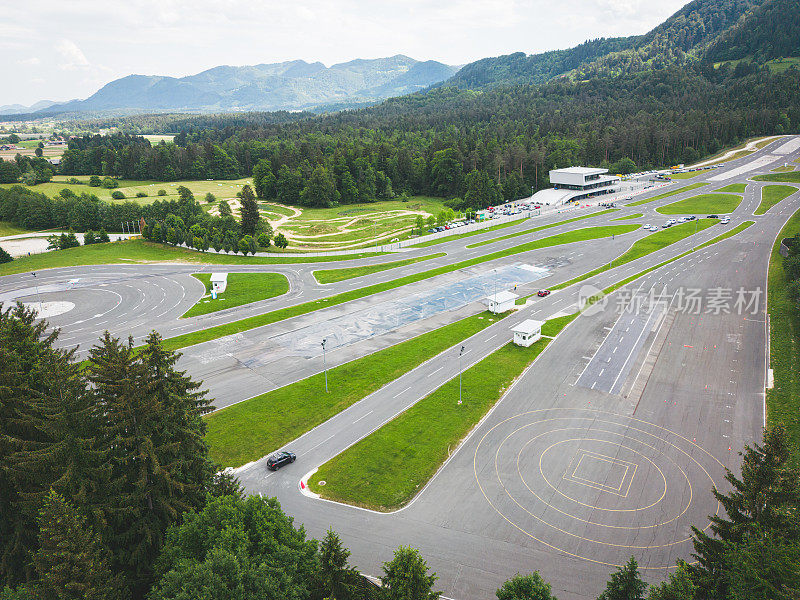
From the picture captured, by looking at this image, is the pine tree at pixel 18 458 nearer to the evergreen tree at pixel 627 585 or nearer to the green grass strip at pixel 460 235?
the evergreen tree at pixel 627 585

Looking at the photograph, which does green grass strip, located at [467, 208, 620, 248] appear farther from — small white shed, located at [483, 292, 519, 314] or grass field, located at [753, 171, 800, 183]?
grass field, located at [753, 171, 800, 183]

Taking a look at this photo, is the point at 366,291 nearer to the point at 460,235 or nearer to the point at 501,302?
the point at 501,302

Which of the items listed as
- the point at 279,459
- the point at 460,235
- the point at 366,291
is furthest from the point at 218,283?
the point at 460,235

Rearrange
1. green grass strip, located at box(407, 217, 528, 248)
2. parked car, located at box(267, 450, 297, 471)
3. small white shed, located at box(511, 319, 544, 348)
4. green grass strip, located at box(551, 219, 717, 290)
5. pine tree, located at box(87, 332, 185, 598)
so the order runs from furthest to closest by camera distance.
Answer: green grass strip, located at box(407, 217, 528, 248)
green grass strip, located at box(551, 219, 717, 290)
small white shed, located at box(511, 319, 544, 348)
parked car, located at box(267, 450, 297, 471)
pine tree, located at box(87, 332, 185, 598)

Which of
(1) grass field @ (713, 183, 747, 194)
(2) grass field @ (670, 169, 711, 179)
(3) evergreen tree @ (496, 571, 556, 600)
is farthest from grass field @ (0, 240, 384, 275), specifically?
(2) grass field @ (670, 169, 711, 179)

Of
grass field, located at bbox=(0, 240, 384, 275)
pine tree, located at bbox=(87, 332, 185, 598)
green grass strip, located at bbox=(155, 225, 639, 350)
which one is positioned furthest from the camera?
grass field, located at bbox=(0, 240, 384, 275)

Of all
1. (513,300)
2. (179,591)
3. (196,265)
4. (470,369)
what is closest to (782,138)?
(513,300)

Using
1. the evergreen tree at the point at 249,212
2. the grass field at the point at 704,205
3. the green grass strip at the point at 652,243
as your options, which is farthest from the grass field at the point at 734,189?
the evergreen tree at the point at 249,212
